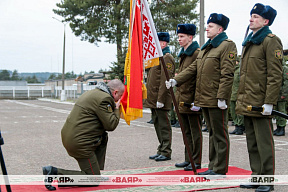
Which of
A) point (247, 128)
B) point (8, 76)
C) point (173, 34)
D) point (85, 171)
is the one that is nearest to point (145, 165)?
→ point (85, 171)

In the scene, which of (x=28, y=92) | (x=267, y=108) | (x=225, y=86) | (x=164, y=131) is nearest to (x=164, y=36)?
(x=164, y=131)

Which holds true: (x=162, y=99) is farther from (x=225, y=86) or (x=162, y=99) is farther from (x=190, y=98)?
(x=225, y=86)

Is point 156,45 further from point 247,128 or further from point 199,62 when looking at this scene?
point 247,128

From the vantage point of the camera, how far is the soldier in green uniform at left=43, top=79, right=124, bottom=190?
484cm

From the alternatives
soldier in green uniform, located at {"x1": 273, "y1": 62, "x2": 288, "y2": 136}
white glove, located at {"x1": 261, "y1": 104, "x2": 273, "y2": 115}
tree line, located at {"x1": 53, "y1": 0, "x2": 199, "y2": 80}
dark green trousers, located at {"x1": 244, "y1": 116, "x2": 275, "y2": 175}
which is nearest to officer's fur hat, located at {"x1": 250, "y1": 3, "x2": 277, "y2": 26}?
white glove, located at {"x1": 261, "y1": 104, "x2": 273, "y2": 115}

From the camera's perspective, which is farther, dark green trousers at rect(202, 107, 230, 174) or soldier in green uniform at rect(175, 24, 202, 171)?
soldier in green uniform at rect(175, 24, 202, 171)

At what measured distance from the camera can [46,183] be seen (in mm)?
4727

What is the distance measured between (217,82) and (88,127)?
6.08 feet

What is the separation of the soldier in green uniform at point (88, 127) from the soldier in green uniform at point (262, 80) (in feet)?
5.54

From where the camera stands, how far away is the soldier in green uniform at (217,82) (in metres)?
5.14

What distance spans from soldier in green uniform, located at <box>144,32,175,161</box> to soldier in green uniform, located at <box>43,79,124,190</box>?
1943 millimetres

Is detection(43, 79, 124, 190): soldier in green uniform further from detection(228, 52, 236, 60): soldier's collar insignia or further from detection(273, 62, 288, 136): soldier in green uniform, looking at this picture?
detection(273, 62, 288, 136): soldier in green uniform

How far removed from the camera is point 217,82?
17.4 ft

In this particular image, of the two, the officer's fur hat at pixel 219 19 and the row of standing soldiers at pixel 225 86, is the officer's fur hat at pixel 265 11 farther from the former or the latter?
the officer's fur hat at pixel 219 19
